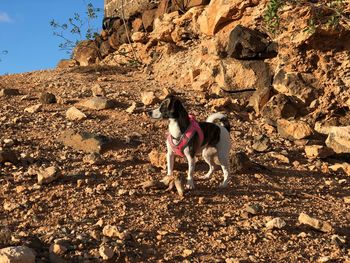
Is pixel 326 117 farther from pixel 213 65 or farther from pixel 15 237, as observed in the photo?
pixel 15 237

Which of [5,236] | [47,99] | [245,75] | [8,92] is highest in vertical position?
[8,92]

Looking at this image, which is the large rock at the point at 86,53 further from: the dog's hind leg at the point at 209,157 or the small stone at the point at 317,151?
the dog's hind leg at the point at 209,157

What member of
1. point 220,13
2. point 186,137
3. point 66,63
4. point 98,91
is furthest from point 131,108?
point 66,63

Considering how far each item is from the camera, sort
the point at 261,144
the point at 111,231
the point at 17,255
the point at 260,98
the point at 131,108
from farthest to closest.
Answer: the point at 260,98, the point at 131,108, the point at 261,144, the point at 111,231, the point at 17,255

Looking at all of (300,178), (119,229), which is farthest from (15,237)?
(300,178)

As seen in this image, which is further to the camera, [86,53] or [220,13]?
[86,53]

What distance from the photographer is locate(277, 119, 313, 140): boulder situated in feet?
31.0

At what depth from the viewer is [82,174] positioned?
6.43 m

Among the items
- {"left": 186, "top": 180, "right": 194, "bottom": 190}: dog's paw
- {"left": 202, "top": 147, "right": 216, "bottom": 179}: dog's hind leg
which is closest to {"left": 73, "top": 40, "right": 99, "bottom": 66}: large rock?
{"left": 202, "top": 147, "right": 216, "bottom": 179}: dog's hind leg

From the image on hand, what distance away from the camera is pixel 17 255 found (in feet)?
12.8

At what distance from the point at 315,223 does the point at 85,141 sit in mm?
4110

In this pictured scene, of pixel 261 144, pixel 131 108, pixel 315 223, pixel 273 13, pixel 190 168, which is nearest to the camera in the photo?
pixel 315 223

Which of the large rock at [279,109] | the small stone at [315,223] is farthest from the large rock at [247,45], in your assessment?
the small stone at [315,223]

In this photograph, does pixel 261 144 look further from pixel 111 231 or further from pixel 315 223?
pixel 111 231
